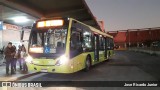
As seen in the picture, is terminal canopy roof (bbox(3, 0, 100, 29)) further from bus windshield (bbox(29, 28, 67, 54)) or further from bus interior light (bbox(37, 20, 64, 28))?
bus windshield (bbox(29, 28, 67, 54))

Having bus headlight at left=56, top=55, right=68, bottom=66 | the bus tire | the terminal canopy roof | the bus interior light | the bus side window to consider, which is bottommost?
the bus tire

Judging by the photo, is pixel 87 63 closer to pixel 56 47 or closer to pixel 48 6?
pixel 56 47

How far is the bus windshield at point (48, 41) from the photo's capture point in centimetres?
1114

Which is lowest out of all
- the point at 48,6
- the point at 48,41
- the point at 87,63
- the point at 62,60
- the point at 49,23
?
the point at 87,63

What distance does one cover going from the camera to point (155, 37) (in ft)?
243

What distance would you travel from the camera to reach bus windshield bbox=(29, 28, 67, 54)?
1114cm

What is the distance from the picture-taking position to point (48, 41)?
11531 mm

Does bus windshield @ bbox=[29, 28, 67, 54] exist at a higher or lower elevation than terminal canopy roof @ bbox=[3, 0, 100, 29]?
lower

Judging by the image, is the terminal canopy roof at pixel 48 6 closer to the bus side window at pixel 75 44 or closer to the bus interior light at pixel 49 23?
the bus interior light at pixel 49 23

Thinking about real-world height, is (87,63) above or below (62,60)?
below

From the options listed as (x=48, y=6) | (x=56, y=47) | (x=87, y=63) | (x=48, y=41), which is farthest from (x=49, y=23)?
(x=48, y=6)

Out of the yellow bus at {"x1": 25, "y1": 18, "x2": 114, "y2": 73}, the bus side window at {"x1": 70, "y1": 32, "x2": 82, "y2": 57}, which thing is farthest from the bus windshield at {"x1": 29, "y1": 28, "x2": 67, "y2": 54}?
the bus side window at {"x1": 70, "y1": 32, "x2": 82, "y2": 57}

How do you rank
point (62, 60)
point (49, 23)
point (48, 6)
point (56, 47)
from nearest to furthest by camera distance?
point (62, 60)
point (56, 47)
point (49, 23)
point (48, 6)

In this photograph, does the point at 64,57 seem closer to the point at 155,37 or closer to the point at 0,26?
the point at 0,26
